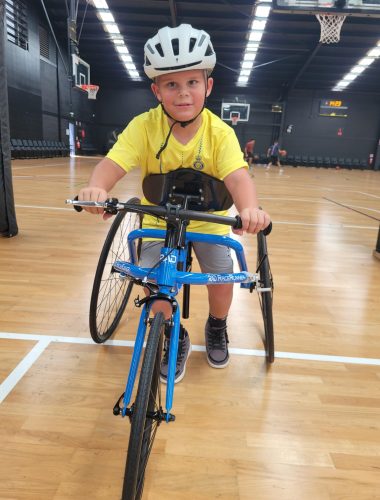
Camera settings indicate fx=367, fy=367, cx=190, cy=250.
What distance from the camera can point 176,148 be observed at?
59.0 inches

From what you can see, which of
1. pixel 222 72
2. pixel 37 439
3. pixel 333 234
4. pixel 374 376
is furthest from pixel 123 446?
pixel 222 72

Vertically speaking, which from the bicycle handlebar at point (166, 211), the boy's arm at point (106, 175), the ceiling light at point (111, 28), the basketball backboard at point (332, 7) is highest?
the ceiling light at point (111, 28)

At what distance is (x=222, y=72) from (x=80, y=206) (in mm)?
22749

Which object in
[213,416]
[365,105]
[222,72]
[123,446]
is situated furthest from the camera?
[365,105]

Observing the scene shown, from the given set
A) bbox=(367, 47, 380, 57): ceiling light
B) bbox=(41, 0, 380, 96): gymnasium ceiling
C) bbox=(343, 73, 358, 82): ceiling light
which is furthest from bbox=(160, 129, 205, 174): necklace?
bbox=(343, 73, 358, 82): ceiling light

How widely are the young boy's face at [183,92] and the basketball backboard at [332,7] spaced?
9044 millimetres

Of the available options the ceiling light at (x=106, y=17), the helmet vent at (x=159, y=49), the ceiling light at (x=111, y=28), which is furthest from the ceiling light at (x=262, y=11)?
the helmet vent at (x=159, y=49)

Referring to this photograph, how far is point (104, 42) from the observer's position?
18.0 meters

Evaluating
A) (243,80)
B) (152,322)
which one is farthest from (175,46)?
(243,80)

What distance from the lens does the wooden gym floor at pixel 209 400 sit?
47.8 inches

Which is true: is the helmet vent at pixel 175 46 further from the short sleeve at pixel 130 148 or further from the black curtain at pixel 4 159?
the black curtain at pixel 4 159

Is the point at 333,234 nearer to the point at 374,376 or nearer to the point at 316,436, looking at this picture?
the point at 374,376

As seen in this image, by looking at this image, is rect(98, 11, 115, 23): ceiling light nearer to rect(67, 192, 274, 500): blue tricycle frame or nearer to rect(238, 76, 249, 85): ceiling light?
rect(238, 76, 249, 85): ceiling light

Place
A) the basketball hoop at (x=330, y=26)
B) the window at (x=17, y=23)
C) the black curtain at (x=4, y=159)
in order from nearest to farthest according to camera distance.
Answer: the black curtain at (x=4, y=159)
the basketball hoop at (x=330, y=26)
the window at (x=17, y=23)
